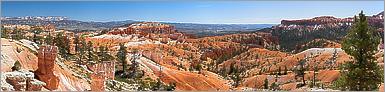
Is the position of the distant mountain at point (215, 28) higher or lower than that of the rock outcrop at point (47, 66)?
higher

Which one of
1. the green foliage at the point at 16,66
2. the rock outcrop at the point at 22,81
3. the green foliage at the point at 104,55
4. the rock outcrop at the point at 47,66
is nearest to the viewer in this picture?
the rock outcrop at the point at 22,81

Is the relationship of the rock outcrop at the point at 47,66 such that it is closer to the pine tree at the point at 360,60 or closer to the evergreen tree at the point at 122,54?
the evergreen tree at the point at 122,54

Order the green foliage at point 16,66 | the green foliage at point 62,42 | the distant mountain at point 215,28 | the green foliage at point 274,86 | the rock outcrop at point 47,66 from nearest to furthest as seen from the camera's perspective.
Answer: the distant mountain at point 215,28
the green foliage at point 16,66
the rock outcrop at point 47,66
the green foliage at point 62,42
the green foliage at point 274,86

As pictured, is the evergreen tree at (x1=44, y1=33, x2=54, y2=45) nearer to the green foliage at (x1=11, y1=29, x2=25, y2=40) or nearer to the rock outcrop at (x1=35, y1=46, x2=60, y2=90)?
the rock outcrop at (x1=35, y1=46, x2=60, y2=90)

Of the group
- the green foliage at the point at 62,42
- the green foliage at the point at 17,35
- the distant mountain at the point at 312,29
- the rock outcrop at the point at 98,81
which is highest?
the distant mountain at the point at 312,29

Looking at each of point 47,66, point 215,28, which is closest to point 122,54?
point 47,66

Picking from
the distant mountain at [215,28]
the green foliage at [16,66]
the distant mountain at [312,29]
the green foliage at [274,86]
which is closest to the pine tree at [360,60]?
the distant mountain at [312,29]

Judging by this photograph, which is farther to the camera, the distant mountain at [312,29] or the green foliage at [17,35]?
the green foliage at [17,35]

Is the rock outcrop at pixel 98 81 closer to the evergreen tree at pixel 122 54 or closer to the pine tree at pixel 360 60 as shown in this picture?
the evergreen tree at pixel 122 54
